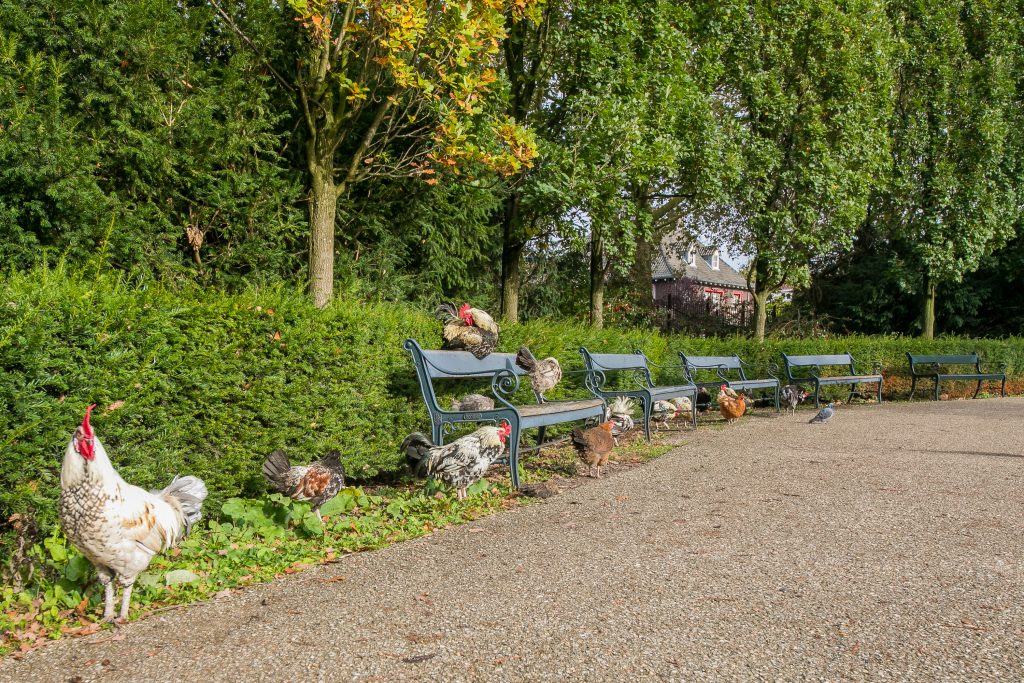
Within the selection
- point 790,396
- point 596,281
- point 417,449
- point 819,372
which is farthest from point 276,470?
point 819,372

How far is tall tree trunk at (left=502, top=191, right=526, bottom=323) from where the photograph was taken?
13203 mm

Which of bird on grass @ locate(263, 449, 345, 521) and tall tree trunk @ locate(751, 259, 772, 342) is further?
tall tree trunk @ locate(751, 259, 772, 342)

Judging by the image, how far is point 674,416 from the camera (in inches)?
477

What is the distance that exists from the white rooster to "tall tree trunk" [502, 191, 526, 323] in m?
9.56

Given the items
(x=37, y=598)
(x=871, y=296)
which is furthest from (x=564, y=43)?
(x=871, y=296)

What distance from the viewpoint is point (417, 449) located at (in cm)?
661

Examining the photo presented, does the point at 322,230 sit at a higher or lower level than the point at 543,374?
higher

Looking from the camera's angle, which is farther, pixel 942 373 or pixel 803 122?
pixel 942 373

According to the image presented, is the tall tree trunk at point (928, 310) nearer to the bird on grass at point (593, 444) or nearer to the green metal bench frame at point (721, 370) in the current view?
the green metal bench frame at point (721, 370)

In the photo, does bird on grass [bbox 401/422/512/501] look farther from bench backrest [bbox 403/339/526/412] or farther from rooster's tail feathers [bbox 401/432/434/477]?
bench backrest [bbox 403/339/526/412]

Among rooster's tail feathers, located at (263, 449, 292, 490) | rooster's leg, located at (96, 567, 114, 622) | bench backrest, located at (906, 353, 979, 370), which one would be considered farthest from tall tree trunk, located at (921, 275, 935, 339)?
rooster's leg, located at (96, 567, 114, 622)

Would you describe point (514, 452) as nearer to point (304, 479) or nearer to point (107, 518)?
point (304, 479)

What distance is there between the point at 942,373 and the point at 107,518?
1862 centimetres

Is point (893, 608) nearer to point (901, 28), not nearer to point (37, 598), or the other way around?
point (37, 598)
